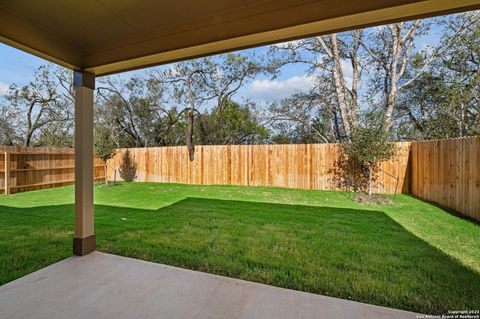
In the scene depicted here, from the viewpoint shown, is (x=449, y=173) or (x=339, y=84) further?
(x=339, y=84)

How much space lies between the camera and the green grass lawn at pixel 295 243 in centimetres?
199

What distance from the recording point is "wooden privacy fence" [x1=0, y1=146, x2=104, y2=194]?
6.73 metres

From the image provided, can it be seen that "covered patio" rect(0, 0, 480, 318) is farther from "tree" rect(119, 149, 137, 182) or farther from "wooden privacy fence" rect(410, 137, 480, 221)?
"tree" rect(119, 149, 137, 182)

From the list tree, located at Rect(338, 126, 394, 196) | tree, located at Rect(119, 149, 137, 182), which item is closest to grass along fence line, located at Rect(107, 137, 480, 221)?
tree, located at Rect(119, 149, 137, 182)

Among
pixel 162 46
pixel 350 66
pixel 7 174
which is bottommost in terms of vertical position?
pixel 7 174

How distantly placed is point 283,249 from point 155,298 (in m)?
1.53

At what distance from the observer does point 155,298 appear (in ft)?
5.87

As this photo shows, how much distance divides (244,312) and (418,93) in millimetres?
10807

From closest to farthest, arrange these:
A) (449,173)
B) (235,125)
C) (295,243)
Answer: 1. (295,243)
2. (449,173)
3. (235,125)

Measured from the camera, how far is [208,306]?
1695 mm

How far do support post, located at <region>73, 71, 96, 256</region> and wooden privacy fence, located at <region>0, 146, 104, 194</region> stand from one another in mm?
6560

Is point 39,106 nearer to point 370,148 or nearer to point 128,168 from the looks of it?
point 128,168

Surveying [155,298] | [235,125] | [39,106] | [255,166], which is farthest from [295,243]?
[39,106]

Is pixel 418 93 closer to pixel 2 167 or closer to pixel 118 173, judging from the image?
pixel 118 173
